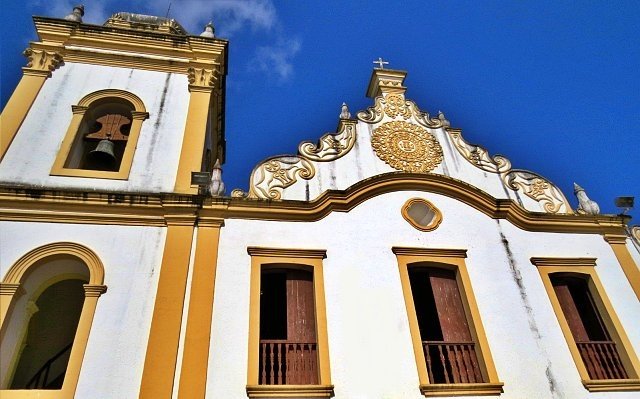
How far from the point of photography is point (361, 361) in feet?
22.4

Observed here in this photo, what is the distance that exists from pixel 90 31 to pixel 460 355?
9.67 metres

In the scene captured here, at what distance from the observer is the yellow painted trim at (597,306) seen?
293 inches

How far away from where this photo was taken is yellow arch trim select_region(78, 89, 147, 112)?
31.2 feet

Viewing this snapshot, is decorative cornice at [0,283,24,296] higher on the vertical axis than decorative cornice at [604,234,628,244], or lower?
lower

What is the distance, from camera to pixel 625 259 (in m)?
8.95

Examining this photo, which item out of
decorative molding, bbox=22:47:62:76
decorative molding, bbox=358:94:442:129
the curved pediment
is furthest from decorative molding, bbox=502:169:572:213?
decorative molding, bbox=22:47:62:76

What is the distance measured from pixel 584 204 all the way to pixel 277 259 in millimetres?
6309

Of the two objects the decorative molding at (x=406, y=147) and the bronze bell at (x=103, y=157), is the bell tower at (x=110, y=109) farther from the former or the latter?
the decorative molding at (x=406, y=147)

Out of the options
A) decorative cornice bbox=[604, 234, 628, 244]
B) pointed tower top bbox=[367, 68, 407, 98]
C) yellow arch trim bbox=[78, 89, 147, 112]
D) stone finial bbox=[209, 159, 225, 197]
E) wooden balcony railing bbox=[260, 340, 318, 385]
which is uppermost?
pointed tower top bbox=[367, 68, 407, 98]

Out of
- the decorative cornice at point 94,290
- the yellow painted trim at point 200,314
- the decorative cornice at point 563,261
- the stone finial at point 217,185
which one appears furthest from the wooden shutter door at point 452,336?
the decorative cornice at point 94,290

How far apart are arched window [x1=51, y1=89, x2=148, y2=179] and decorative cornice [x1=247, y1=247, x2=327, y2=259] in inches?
106

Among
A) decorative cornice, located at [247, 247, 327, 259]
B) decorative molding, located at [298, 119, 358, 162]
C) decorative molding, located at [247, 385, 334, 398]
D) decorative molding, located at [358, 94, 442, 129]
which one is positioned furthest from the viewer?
decorative molding, located at [358, 94, 442, 129]

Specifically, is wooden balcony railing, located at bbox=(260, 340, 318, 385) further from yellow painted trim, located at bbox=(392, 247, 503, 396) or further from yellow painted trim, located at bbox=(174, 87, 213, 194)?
yellow painted trim, located at bbox=(174, 87, 213, 194)

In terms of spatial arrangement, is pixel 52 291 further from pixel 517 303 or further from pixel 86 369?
pixel 517 303
